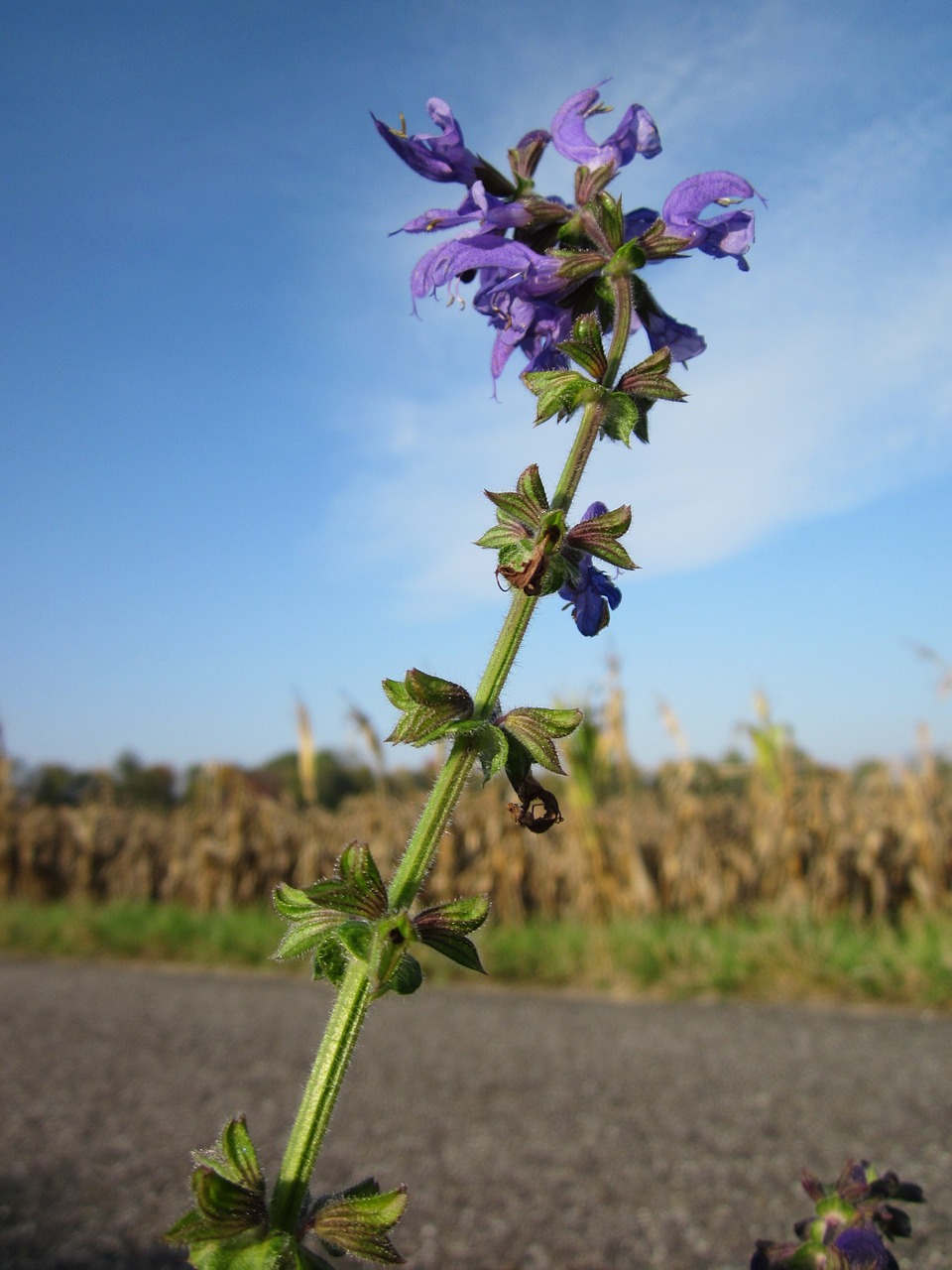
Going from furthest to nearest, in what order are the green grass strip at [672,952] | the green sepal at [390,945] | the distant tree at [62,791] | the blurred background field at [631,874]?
the distant tree at [62,791] → the blurred background field at [631,874] → the green grass strip at [672,952] → the green sepal at [390,945]

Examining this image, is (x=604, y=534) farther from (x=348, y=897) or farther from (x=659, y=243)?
(x=348, y=897)

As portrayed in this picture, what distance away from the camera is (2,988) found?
6.78 meters

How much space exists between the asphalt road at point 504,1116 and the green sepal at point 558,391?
2.57 metres

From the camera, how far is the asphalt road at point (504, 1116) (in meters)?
2.93

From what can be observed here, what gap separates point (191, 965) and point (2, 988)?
4.79ft

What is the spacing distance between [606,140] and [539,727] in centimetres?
65

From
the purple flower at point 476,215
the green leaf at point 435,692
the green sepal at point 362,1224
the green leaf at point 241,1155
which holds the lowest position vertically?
the green sepal at point 362,1224

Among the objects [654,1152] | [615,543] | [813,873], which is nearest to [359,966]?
[615,543]

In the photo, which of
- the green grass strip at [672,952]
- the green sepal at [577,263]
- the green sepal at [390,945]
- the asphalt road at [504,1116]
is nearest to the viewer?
the green sepal at [390,945]

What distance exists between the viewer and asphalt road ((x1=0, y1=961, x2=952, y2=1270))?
2.93 meters

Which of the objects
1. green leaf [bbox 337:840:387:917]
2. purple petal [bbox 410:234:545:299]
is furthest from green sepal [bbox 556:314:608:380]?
green leaf [bbox 337:840:387:917]

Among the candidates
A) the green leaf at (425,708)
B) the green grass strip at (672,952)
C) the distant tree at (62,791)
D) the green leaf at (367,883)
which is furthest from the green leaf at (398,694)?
the distant tree at (62,791)

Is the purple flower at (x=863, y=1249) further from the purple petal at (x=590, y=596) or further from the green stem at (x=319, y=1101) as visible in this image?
the purple petal at (x=590, y=596)

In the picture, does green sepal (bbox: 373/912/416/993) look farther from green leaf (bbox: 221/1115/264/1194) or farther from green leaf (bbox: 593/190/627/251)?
green leaf (bbox: 593/190/627/251)
